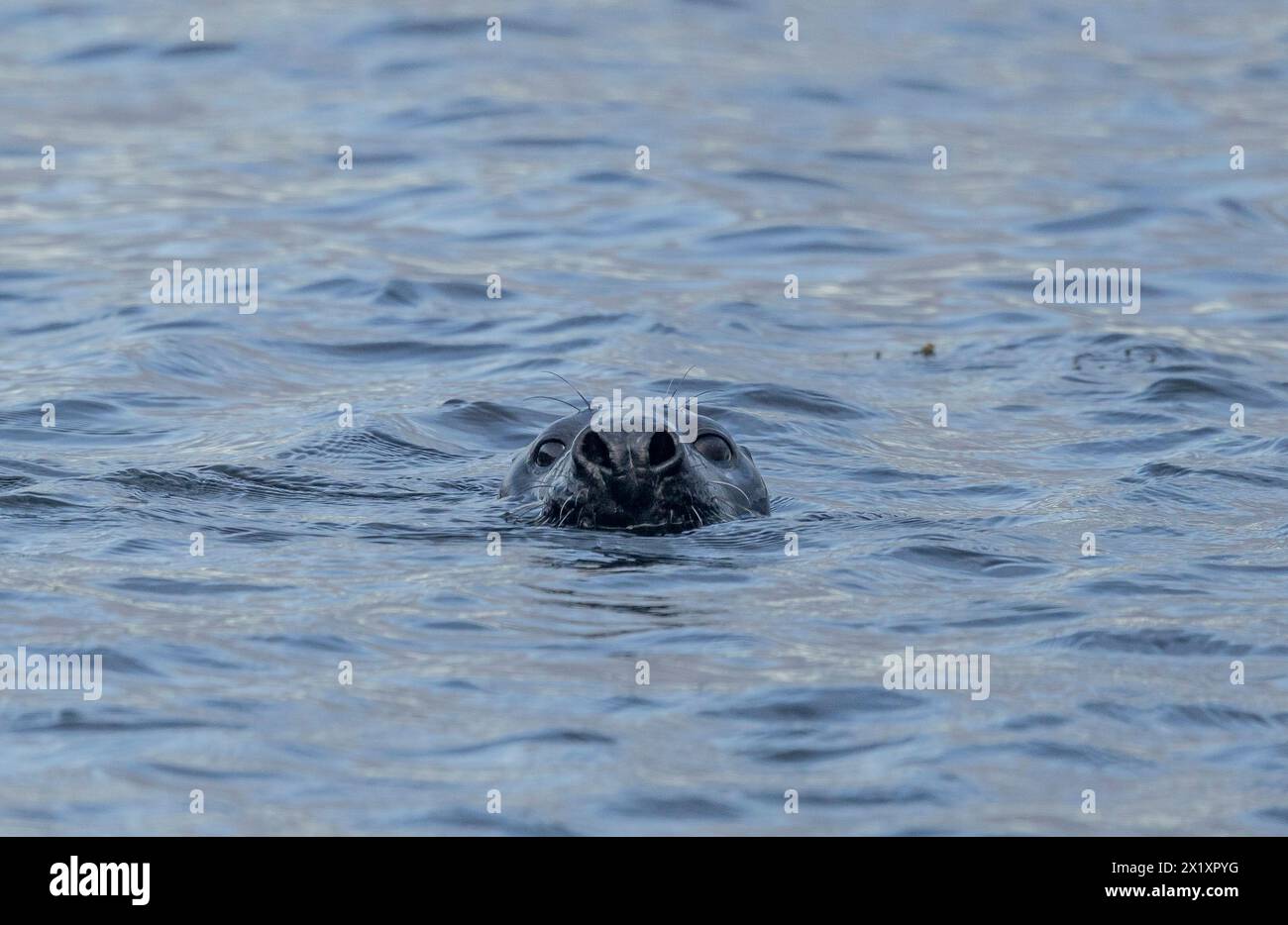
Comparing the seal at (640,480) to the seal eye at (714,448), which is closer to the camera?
the seal at (640,480)

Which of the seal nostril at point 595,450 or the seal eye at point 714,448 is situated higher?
the seal eye at point 714,448

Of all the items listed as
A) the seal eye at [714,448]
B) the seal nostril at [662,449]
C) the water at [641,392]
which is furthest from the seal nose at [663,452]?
the seal eye at [714,448]

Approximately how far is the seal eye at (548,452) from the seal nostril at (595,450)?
1011mm

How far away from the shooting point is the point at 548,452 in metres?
10.2

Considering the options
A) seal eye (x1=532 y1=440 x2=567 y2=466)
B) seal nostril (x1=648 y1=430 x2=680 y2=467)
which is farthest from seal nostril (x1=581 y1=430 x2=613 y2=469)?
seal eye (x1=532 y1=440 x2=567 y2=466)

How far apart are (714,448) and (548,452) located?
30.7 inches

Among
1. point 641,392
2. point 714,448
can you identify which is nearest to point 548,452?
point 714,448

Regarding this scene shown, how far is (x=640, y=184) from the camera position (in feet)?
66.8

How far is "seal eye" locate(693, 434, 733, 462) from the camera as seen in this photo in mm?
10102

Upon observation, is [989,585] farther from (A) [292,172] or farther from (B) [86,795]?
(A) [292,172]

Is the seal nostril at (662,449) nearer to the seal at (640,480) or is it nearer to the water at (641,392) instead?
the seal at (640,480)

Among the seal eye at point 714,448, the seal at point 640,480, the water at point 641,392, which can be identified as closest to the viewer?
the water at point 641,392

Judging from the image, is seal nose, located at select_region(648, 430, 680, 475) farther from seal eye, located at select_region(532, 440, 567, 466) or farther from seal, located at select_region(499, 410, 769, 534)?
seal eye, located at select_region(532, 440, 567, 466)

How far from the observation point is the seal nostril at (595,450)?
895 cm
